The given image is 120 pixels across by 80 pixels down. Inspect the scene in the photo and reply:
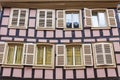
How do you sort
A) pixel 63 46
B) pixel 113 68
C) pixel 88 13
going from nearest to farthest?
pixel 113 68 → pixel 63 46 → pixel 88 13

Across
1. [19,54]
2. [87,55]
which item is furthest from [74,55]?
[19,54]

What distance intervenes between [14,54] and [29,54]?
2.56 ft

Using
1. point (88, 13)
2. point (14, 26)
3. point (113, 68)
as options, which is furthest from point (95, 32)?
point (14, 26)

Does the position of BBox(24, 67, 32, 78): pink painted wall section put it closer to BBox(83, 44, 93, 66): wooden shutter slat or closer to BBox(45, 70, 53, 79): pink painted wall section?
BBox(45, 70, 53, 79): pink painted wall section

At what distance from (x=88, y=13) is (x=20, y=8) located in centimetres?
378

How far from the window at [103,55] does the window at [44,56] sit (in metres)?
2.19

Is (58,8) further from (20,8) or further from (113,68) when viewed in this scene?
(113,68)

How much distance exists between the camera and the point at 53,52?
12945 millimetres

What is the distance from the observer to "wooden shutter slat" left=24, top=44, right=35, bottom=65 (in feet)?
41.1

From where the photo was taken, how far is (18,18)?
14.1m

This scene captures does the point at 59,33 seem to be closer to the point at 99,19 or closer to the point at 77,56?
the point at 77,56

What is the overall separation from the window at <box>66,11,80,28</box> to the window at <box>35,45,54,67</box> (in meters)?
1.74

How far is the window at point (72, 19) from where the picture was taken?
1394cm

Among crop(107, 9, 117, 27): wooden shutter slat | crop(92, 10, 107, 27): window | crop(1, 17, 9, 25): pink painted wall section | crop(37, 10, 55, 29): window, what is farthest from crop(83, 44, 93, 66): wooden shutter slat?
crop(1, 17, 9, 25): pink painted wall section
